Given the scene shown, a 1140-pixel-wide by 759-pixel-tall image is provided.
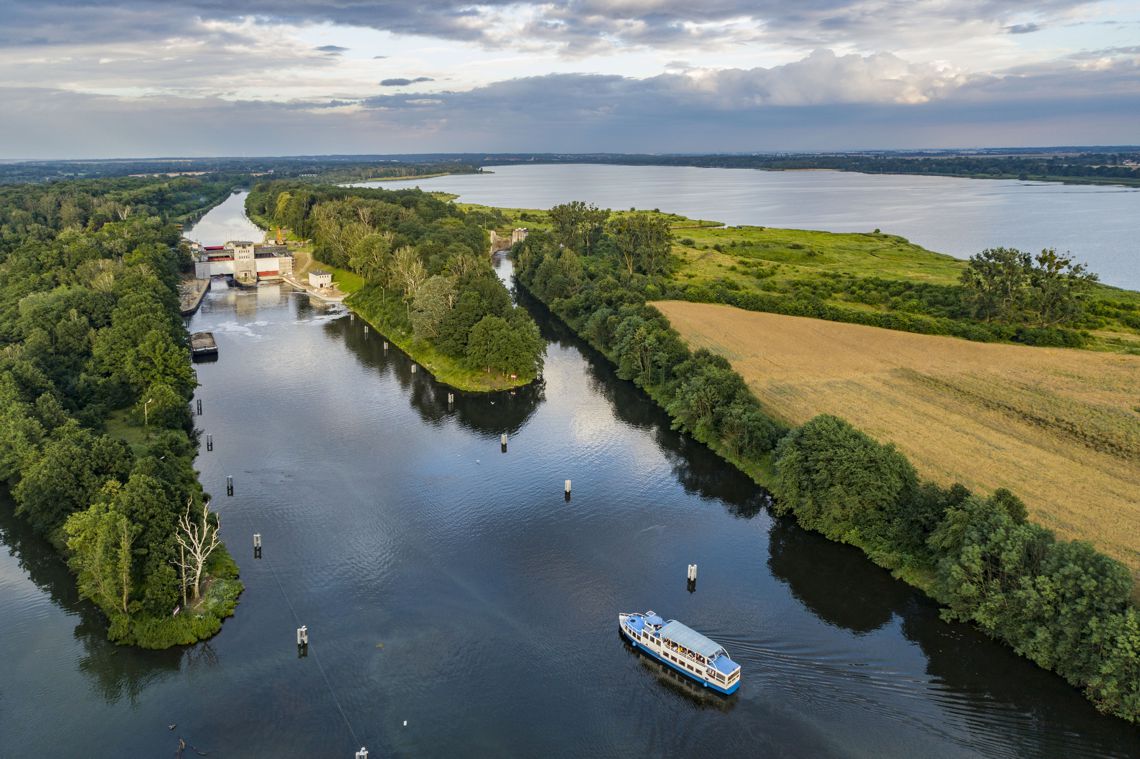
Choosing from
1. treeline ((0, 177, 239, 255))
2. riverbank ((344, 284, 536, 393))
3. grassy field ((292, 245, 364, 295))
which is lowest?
riverbank ((344, 284, 536, 393))

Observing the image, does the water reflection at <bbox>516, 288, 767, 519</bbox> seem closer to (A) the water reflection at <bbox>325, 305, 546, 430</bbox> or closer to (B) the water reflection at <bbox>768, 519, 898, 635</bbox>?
(B) the water reflection at <bbox>768, 519, 898, 635</bbox>

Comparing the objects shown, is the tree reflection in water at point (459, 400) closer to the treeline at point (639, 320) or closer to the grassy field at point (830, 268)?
the treeline at point (639, 320)

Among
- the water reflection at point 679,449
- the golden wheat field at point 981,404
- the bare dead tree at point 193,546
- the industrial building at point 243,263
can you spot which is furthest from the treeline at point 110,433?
the golden wheat field at point 981,404

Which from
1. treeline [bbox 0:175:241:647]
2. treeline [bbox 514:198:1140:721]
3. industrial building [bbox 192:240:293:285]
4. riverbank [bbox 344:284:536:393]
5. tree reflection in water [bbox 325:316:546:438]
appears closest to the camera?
treeline [bbox 514:198:1140:721]

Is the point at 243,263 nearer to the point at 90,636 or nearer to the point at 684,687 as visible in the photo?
the point at 90,636

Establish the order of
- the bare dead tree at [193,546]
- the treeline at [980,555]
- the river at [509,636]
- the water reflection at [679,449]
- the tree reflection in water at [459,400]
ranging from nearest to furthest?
1. the river at [509,636]
2. the treeline at [980,555]
3. the bare dead tree at [193,546]
4. the water reflection at [679,449]
5. the tree reflection in water at [459,400]

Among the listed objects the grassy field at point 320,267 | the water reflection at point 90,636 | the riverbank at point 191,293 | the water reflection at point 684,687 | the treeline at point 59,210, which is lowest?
the water reflection at point 684,687

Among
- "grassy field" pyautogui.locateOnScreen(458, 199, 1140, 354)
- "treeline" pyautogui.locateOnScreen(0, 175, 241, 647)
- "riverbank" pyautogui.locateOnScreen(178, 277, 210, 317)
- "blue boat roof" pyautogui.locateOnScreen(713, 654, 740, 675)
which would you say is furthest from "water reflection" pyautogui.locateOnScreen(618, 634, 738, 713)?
"riverbank" pyautogui.locateOnScreen(178, 277, 210, 317)
